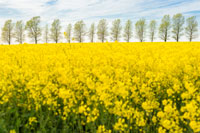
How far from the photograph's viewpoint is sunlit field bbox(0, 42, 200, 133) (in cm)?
293

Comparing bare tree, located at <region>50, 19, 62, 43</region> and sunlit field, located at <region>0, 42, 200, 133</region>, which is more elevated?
bare tree, located at <region>50, 19, 62, 43</region>

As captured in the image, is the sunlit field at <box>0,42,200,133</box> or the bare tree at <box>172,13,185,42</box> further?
the bare tree at <box>172,13,185,42</box>

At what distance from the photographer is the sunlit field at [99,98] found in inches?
115

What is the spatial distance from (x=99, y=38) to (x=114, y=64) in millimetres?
49697

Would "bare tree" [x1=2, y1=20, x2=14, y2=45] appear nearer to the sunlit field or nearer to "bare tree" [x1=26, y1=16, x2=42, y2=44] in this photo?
"bare tree" [x1=26, y1=16, x2=42, y2=44]

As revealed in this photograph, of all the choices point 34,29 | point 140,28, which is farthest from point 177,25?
point 34,29

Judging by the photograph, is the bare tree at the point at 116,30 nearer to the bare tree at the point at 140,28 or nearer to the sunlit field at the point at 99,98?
the bare tree at the point at 140,28

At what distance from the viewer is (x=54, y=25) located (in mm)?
55875

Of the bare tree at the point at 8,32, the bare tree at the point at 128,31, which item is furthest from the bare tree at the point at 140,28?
the bare tree at the point at 8,32

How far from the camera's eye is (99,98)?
142 inches

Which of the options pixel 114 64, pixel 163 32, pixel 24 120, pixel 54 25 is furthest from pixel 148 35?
Result: pixel 24 120

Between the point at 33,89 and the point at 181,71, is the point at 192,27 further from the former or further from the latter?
the point at 33,89

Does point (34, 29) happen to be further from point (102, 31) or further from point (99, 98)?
point (99, 98)

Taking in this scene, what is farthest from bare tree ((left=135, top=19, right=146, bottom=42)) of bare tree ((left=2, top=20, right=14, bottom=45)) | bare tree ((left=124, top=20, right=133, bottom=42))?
bare tree ((left=2, top=20, right=14, bottom=45))
